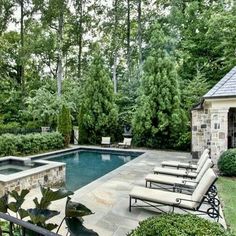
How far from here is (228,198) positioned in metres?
6.50

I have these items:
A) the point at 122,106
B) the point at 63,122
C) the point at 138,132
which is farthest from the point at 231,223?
the point at 122,106

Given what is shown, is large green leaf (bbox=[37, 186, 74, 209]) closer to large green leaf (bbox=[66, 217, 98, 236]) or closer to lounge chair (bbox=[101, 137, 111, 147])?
large green leaf (bbox=[66, 217, 98, 236])

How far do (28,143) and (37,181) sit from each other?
6.29 meters

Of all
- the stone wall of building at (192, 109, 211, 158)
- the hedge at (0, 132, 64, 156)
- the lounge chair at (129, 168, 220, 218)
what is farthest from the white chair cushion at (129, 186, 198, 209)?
the hedge at (0, 132, 64, 156)

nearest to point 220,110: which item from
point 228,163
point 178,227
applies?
point 228,163

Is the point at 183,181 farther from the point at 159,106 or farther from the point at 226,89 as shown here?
the point at 159,106

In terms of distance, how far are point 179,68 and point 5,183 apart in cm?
1747

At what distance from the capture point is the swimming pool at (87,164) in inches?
366

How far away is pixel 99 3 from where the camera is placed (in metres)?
24.6

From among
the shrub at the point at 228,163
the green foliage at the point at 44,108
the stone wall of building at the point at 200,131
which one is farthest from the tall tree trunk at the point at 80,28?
the shrub at the point at 228,163

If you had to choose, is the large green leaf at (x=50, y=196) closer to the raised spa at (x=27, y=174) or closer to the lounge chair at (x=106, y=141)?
the raised spa at (x=27, y=174)

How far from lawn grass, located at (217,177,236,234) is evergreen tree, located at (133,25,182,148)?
730 centimetres

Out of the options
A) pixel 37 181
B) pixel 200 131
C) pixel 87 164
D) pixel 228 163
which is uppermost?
pixel 200 131

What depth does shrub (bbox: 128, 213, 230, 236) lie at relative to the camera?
8.19 ft
